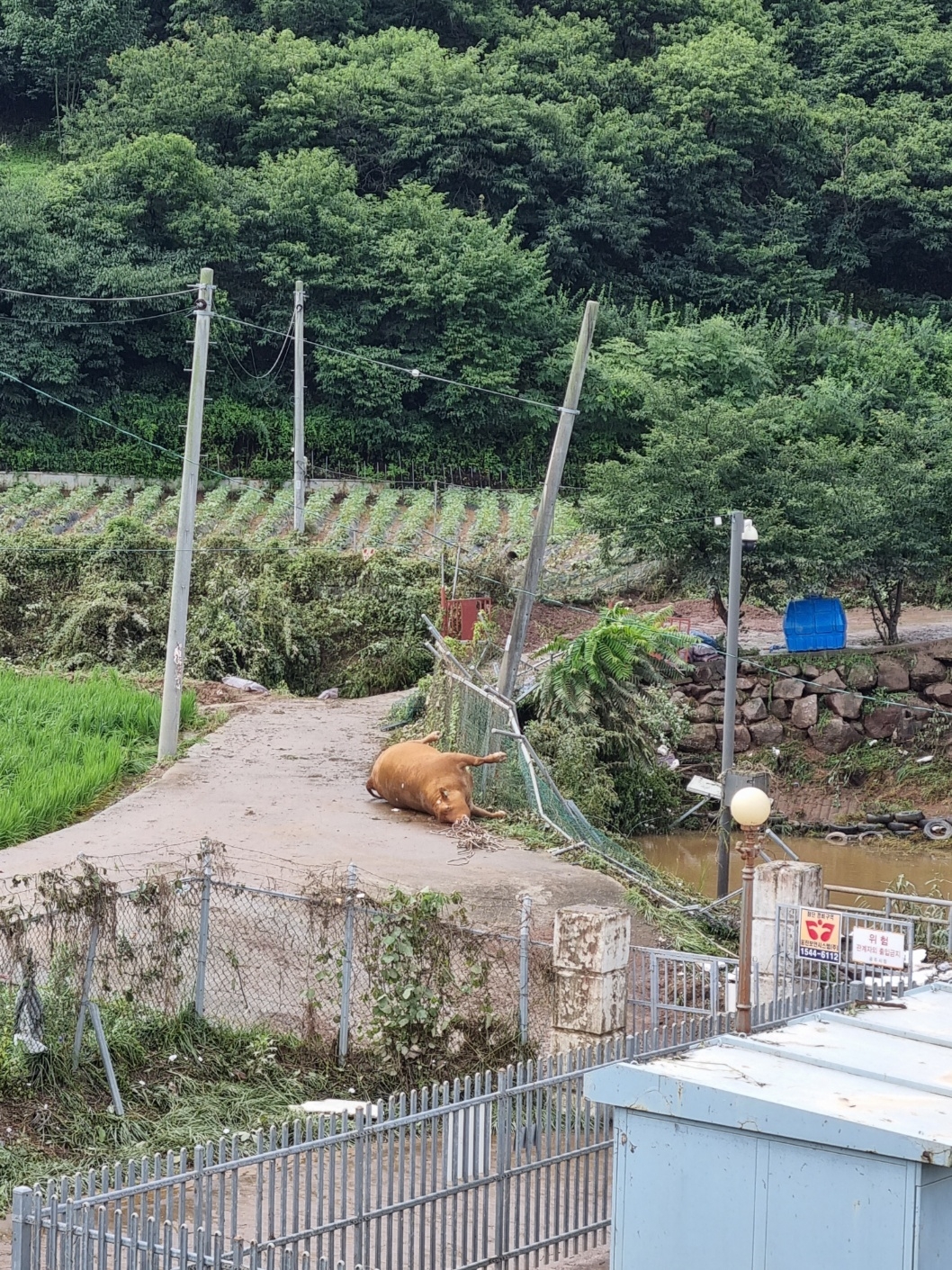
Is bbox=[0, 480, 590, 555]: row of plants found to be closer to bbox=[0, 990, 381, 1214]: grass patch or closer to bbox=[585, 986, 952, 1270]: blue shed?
bbox=[0, 990, 381, 1214]: grass patch

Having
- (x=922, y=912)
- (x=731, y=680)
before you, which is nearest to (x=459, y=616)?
(x=731, y=680)

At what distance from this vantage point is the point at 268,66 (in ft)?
192

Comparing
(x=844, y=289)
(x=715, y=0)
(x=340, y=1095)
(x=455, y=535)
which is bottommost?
(x=340, y=1095)

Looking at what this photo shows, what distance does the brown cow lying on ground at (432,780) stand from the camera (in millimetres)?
18516

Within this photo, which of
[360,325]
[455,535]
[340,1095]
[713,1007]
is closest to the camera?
[713,1007]

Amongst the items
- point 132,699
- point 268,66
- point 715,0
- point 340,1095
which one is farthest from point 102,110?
point 340,1095

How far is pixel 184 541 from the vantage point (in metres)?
21.8

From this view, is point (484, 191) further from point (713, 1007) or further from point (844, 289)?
point (713, 1007)

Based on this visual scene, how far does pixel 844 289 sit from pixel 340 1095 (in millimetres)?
58589

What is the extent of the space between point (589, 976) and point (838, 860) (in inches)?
581

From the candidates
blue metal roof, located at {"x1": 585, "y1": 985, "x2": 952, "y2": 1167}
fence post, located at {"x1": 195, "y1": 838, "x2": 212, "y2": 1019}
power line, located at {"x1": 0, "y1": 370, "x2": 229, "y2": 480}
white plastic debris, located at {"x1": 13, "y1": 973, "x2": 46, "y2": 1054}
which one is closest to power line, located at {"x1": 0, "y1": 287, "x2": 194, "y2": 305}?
power line, located at {"x1": 0, "y1": 370, "x2": 229, "y2": 480}

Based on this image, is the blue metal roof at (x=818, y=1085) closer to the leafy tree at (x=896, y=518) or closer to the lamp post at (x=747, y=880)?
the lamp post at (x=747, y=880)

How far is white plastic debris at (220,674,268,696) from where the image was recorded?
27.7 metres

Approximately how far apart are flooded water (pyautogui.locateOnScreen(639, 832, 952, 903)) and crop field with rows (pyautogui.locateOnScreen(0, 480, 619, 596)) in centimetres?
954
